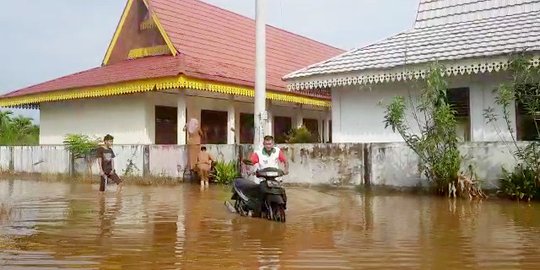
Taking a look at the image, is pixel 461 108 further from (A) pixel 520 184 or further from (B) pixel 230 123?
(B) pixel 230 123

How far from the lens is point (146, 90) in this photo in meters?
17.1

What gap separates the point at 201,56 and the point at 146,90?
116 inches

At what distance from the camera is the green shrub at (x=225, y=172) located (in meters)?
15.2

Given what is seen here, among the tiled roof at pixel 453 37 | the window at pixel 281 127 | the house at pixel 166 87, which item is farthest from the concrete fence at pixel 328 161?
the window at pixel 281 127

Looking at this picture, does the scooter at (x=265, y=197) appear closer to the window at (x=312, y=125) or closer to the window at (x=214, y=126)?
the window at (x=214, y=126)

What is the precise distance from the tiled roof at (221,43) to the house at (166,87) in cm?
5

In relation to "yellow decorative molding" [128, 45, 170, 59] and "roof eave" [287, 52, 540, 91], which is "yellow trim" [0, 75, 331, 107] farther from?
"roof eave" [287, 52, 540, 91]

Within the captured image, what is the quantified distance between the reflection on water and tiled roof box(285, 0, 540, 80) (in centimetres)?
356

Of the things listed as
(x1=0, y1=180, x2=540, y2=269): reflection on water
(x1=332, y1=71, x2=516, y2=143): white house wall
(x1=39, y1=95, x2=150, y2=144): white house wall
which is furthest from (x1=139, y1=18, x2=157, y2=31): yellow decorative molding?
(x1=0, y1=180, x2=540, y2=269): reflection on water

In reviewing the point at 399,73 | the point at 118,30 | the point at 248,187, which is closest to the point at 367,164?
the point at 399,73

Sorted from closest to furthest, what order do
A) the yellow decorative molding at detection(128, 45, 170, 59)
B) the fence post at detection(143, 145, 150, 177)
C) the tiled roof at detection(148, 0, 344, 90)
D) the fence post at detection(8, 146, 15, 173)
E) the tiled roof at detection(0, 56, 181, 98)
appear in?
the fence post at detection(143, 145, 150, 177)
the tiled roof at detection(0, 56, 181, 98)
the tiled roof at detection(148, 0, 344, 90)
the yellow decorative molding at detection(128, 45, 170, 59)
the fence post at detection(8, 146, 15, 173)

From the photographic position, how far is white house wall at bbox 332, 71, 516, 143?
13492 millimetres

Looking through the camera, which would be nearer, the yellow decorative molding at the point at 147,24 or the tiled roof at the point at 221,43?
the tiled roof at the point at 221,43

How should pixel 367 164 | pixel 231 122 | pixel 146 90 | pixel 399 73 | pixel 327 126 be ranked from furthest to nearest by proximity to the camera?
pixel 327 126, pixel 231 122, pixel 146 90, pixel 399 73, pixel 367 164
